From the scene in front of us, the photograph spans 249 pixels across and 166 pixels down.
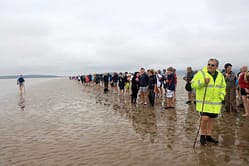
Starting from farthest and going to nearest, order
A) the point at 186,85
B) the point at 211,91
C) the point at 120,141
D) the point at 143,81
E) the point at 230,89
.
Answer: the point at 143,81
the point at 230,89
the point at 186,85
the point at 120,141
the point at 211,91

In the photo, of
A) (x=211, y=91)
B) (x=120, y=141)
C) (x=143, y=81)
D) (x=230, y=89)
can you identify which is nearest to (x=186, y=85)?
(x=230, y=89)

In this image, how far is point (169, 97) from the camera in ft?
36.4

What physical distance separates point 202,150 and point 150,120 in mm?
3510

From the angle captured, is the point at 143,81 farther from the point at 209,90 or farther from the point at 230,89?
the point at 209,90

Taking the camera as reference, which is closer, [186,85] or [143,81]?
[186,85]

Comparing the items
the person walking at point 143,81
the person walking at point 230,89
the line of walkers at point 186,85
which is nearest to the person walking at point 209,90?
the line of walkers at point 186,85

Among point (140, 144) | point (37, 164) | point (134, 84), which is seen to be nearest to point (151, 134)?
point (140, 144)

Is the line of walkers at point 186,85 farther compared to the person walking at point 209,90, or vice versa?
the line of walkers at point 186,85

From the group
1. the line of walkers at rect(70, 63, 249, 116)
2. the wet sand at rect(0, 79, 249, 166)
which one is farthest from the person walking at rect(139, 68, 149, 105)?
the wet sand at rect(0, 79, 249, 166)

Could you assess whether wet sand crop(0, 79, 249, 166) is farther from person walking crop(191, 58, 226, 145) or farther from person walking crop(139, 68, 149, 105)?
person walking crop(139, 68, 149, 105)

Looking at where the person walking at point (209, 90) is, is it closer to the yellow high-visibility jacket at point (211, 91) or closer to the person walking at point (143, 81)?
the yellow high-visibility jacket at point (211, 91)

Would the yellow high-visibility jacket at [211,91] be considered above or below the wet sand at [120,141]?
above

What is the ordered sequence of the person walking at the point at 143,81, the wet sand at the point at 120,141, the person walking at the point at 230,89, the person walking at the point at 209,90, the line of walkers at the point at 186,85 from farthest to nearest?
the person walking at the point at 143,81 < the person walking at the point at 230,89 < the line of walkers at the point at 186,85 < the person walking at the point at 209,90 < the wet sand at the point at 120,141

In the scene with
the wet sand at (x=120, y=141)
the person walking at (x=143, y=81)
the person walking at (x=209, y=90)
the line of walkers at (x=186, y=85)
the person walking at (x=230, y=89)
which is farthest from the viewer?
the person walking at (x=143, y=81)
